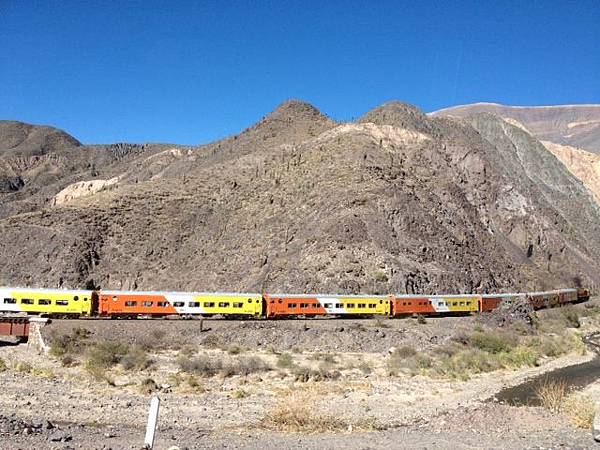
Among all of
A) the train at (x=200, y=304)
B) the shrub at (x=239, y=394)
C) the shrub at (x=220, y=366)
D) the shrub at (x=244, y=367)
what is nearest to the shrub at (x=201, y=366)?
the shrub at (x=220, y=366)

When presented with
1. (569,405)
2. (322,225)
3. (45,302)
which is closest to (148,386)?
(45,302)

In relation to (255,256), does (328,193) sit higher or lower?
higher

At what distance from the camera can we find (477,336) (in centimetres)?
3869

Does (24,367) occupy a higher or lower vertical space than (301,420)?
higher

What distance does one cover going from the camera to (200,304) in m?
38.6

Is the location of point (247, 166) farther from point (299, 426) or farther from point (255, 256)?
point (299, 426)

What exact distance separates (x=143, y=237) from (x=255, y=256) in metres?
17.7

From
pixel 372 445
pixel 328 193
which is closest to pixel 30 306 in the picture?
pixel 372 445

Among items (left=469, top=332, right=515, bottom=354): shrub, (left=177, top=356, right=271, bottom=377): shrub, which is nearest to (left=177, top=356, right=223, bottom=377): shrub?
(left=177, top=356, right=271, bottom=377): shrub

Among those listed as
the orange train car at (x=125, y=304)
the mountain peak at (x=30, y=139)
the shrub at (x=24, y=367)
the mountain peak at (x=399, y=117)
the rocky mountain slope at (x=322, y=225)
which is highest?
the mountain peak at (x=30, y=139)

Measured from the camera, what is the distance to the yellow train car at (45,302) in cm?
3669

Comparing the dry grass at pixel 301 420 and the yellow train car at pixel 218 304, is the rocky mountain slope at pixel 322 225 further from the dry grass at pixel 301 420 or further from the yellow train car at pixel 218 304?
the dry grass at pixel 301 420

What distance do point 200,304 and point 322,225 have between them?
19855 millimetres

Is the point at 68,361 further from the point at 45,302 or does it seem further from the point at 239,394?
the point at 239,394
